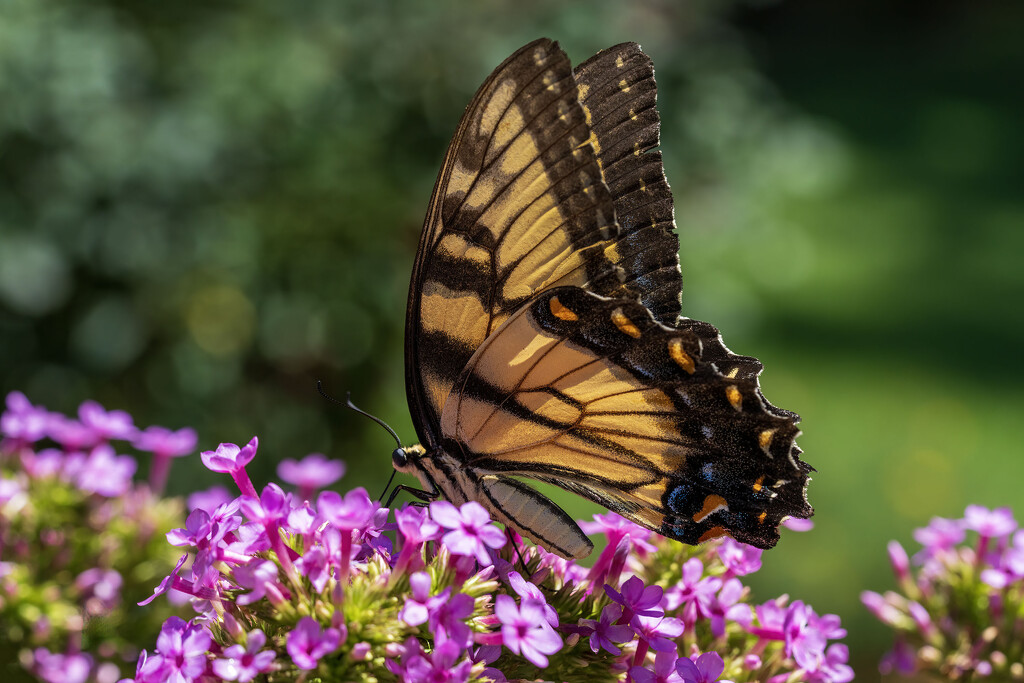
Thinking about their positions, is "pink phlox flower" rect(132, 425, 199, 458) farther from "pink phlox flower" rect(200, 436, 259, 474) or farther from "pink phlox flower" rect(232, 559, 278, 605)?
"pink phlox flower" rect(232, 559, 278, 605)

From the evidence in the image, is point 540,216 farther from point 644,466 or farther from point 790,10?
point 790,10

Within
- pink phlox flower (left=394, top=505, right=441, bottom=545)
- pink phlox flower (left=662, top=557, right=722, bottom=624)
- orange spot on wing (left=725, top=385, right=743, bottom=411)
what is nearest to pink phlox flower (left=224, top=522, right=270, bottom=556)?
pink phlox flower (left=394, top=505, right=441, bottom=545)

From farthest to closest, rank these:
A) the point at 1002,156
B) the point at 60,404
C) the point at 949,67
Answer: the point at 949,67 < the point at 1002,156 < the point at 60,404

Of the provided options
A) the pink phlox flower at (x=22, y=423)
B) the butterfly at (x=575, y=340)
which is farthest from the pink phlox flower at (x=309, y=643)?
the pink phlox flower at (x=22, y=423)

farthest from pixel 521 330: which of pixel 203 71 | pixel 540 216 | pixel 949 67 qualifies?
pixel 949 67

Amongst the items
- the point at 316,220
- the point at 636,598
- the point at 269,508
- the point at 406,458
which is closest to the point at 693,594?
the point at 636,598
